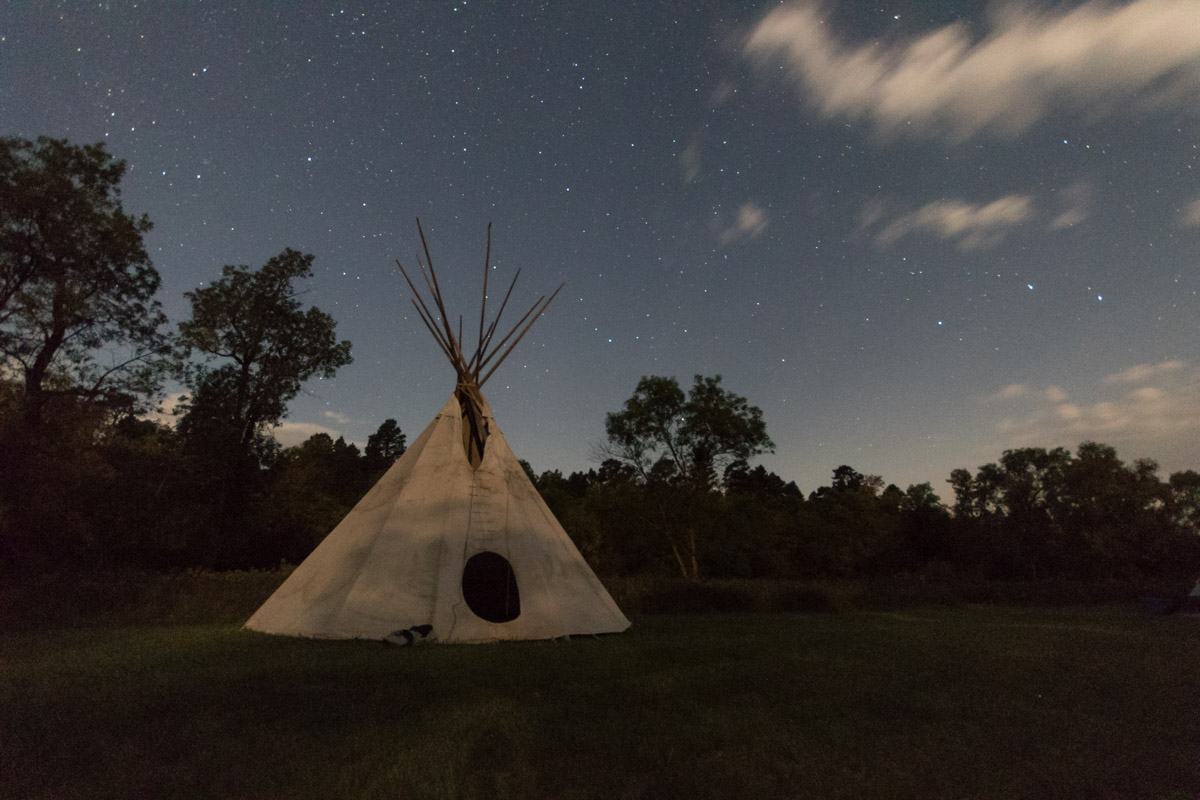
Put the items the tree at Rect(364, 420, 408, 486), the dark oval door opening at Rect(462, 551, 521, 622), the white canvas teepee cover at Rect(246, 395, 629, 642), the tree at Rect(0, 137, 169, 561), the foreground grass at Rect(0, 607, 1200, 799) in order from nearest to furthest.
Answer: the foreground grass at Rect(0, 607, 1200, 799), the white canvas teepee cover at Rect(246, 395, 629, 642), the dark oval door opening at Rect(462, 551, 521, 622), the tree at Rect(0, 137, 169, 561), the tree at Rect(364, 420, 408, 486)

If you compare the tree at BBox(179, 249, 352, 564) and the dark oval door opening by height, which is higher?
the tree at BBox(179, 249, 352, 564)

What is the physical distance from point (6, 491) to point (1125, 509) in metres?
51.5

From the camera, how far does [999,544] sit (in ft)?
114

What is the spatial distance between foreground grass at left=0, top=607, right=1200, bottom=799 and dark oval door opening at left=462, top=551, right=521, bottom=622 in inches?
55.7

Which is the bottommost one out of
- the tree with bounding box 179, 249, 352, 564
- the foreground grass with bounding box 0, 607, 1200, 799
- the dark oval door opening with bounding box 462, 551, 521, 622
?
the foreground grass with bounding box 0, 607, 1200, 799

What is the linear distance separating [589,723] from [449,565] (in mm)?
5076

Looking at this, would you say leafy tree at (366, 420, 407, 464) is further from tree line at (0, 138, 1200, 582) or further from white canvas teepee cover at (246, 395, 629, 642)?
white canvas teepee cover at (246, 395, 629, 642)


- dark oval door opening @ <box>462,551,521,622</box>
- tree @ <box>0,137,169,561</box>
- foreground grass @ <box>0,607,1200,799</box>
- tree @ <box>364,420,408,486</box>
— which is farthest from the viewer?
tree @ <box>364,420,408,486</box>

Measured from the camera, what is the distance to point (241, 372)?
20.6 meters

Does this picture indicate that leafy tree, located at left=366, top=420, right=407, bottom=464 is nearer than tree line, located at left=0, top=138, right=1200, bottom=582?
No

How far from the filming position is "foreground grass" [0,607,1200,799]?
278cm

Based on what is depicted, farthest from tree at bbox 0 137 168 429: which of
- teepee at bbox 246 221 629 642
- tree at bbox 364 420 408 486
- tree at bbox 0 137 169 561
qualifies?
tree at bbox 364 420 408 486

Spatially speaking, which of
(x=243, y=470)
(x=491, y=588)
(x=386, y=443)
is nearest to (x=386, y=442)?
(x=386, y=443)

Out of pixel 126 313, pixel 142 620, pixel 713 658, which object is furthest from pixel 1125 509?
pixel 126 313
